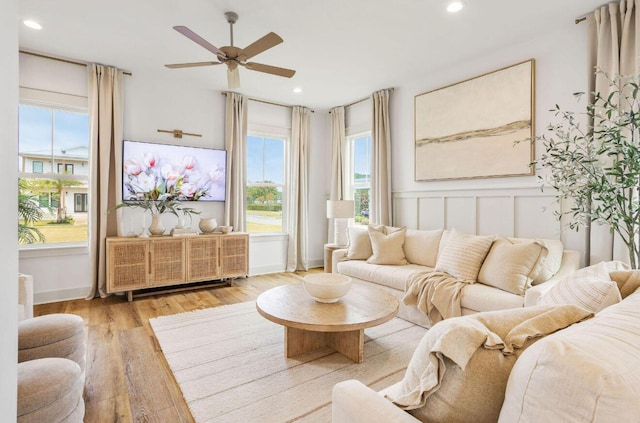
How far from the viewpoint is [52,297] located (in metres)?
3.72

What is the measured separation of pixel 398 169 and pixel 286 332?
2.94 m

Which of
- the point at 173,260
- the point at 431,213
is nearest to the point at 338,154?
the point at 431,213

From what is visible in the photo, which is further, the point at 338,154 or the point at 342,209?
the point at 338,154

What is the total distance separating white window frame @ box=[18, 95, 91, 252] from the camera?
356cm

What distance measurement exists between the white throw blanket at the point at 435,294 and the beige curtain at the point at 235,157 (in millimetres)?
2799

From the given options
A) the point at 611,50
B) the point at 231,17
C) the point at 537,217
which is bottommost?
the point at 537,217

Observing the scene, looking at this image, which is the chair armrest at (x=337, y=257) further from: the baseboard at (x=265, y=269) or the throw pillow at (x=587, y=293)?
the throw pillow at (x=587, y=293)

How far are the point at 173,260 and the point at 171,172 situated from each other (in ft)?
3.95

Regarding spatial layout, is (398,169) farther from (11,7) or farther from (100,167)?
(11,7)

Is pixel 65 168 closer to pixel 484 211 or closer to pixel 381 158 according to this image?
pixel 381 158

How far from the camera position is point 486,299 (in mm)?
2514

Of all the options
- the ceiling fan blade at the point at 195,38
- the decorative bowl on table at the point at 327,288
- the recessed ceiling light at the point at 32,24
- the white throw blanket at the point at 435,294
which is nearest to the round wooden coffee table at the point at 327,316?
A: the decorative bowl on table at the point at 327,288

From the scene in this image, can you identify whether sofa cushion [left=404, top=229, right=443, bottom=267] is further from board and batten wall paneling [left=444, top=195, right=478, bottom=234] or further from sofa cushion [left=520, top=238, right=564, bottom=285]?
sofa cushion [left=520, top=238, right=564, bottom=285]

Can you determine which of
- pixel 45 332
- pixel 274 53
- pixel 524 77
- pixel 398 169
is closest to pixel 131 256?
pixel 45 332
